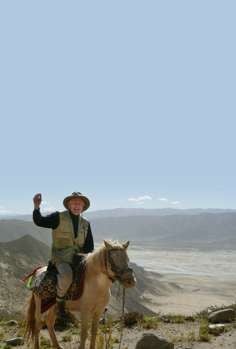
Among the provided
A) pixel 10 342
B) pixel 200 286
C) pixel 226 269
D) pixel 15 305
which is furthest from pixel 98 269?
pixel 226 269

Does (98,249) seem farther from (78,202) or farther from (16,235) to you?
(16,235)

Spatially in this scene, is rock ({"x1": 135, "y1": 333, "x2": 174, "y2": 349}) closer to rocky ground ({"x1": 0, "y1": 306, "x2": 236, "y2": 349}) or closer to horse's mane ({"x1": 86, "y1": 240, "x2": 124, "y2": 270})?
rocky ground ({"x1": 0, "y1": 306, "x2": 236, "y2": 349})

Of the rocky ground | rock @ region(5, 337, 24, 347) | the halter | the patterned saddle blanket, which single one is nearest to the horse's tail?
the patterned saddle blanket

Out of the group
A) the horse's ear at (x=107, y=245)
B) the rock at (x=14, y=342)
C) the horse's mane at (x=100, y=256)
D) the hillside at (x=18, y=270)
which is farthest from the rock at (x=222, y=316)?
the horse's ear at (x=107, y=245)

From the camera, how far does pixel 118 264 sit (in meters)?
6.64

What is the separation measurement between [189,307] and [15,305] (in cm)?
3150

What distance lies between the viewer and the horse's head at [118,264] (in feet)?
21.4

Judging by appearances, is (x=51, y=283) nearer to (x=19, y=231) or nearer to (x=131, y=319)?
(x=131, y=319)

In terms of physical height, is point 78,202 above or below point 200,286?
above

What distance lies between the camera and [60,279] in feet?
23.9

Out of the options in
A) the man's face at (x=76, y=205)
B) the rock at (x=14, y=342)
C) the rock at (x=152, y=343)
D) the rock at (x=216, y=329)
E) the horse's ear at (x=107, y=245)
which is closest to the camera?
the horse's ear at (x=107, y=245)

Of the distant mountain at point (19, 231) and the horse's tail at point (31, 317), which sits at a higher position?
the horse's tail at point (31, 317)

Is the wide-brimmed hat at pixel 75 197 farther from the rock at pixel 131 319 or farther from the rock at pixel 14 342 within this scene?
the rock at pixel 131 319

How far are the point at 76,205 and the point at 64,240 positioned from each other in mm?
594
